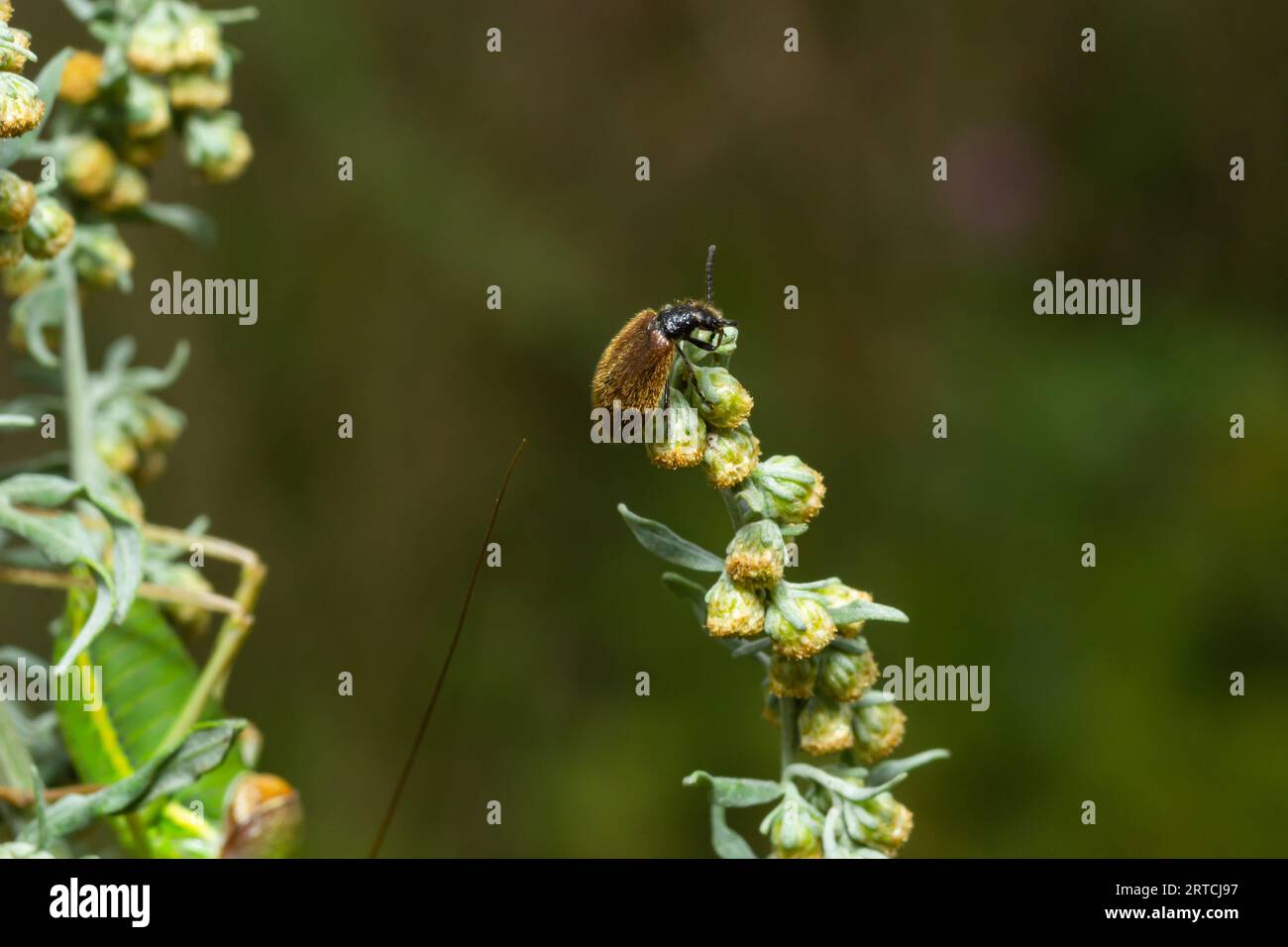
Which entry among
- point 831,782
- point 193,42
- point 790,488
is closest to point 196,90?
point 193,42

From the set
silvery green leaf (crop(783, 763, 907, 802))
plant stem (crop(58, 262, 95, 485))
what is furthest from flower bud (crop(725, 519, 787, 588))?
plant stem (crop(58, 262, 95, 485))

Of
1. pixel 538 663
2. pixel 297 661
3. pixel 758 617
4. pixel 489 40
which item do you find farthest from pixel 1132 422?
pixel 758 617

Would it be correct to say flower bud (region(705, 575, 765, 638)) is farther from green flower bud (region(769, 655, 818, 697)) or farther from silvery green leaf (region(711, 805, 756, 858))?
silvery green leaf (region(711, 805, 756, 858))

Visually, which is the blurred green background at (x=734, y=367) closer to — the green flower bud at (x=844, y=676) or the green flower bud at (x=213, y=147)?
the green flower bud at (x=213, y=147)

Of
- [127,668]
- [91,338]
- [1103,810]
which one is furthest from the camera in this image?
[91,338]

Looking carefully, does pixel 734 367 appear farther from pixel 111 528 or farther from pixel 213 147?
pixel 111 528
